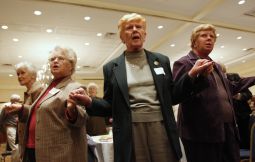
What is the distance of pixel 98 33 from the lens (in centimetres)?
672

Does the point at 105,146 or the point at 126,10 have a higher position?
the point at 126,10

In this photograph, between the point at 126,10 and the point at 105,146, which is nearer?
the point at 105,146

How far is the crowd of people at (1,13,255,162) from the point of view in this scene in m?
1.21

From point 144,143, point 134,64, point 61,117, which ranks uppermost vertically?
point 134,64

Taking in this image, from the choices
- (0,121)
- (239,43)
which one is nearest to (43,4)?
(0,121)

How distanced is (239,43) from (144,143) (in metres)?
8.08

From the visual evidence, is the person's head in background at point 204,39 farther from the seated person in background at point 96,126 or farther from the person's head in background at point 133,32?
the seated person in background at point 96,126

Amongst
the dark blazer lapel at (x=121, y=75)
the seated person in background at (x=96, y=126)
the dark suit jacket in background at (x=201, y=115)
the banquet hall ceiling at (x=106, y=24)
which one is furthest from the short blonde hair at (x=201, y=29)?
the banquet hall ceiling at (x=106, y=24)

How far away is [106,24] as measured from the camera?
615 cm

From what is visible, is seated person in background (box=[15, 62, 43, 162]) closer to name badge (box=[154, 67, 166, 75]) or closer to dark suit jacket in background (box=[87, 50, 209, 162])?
dark suit jacket in background (box=[87, 50, 209, 162])

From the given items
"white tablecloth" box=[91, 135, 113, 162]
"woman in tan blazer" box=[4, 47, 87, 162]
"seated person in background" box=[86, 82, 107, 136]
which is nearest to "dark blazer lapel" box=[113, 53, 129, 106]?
"woman in tan blazer" box=[4, 47, 87, 162]

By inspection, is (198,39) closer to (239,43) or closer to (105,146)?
→ (105,146)

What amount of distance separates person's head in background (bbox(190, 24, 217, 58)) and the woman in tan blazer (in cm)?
87

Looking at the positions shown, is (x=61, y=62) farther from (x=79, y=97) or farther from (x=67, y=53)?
(x=79, y=97)
